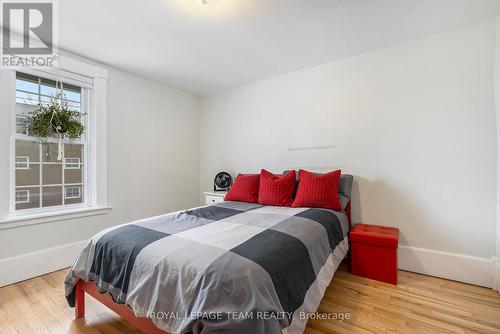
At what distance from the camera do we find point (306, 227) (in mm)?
1614

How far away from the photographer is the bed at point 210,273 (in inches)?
36.2

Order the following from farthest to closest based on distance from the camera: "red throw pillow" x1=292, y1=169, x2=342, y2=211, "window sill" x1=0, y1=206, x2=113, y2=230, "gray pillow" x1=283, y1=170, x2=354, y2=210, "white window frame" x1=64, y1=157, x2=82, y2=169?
1. "white window frame" x1=64, y1=157, x2=82, y2=169
2. "gray pillow" x1=283, y1=170, x2=354, y2=210
3. "red throw pillow" x1=292, y1=169, x2=342, y2=211
4. "window sill" x1=0, y1=206, x2=113, y2=230

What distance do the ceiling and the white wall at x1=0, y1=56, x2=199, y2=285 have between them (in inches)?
21.8

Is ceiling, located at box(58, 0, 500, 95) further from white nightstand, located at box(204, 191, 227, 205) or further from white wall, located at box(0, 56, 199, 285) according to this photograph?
white nightstand, located at box(204, 191, 227, 205)

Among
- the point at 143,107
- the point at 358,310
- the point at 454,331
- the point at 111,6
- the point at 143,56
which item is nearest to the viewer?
the point at 454,331

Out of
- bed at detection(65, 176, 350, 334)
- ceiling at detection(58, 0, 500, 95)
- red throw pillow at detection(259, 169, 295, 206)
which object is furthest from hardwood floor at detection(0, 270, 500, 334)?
ceiling at detection(58, 0, 500, 95)

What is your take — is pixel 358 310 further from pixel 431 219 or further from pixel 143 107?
pixel 143 107

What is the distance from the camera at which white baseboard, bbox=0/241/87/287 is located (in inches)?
81.4

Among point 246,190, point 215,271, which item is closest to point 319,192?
point 246,190

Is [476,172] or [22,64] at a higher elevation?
[22,64]

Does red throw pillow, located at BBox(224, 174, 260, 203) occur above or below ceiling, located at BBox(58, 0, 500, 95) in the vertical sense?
below

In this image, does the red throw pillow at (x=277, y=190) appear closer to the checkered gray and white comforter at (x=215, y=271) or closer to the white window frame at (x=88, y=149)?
the checkered gray and white comforter at (x=215, y=271)

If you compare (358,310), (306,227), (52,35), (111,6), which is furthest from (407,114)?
(52,35)

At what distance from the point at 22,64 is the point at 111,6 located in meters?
1.24
